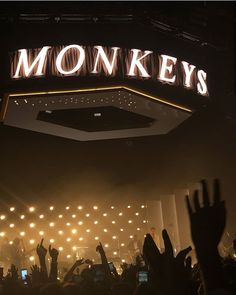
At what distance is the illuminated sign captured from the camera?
755 cm

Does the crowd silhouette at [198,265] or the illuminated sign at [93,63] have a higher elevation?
the illuminated sign at [93,63]

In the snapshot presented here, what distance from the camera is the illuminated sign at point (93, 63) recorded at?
7555 mm

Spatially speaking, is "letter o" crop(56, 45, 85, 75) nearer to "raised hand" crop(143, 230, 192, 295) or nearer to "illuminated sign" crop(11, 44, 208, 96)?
"illuminated sign" crop(11, 44, 208, 96)

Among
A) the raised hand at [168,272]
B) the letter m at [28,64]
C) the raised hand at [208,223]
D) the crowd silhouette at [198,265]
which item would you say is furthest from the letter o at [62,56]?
the raised hand at [208,223]

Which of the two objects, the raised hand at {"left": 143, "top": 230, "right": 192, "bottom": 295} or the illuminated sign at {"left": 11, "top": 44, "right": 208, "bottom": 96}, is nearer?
the raised hand at {"left": 143, "top": 230, "right": 192, "bottom": 295}

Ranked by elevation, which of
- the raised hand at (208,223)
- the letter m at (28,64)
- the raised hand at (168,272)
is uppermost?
the letter m at (28,64)

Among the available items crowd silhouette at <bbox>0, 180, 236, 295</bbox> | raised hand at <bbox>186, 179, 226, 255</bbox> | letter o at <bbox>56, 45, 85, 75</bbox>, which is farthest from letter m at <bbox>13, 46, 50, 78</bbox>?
raised hand at <bbox>186, 179, 226, 255</bbox>

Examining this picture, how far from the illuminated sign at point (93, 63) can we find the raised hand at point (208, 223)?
570 centimetres

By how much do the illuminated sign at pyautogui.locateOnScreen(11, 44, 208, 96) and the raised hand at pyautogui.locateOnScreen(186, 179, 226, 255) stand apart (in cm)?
570

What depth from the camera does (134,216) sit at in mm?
18547

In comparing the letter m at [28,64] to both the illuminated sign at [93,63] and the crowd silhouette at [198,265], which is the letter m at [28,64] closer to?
the illuminated sign at [93,63]

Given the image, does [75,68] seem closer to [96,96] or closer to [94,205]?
[96,96]

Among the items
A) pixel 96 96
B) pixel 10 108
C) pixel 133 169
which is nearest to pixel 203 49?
pixel 96 96

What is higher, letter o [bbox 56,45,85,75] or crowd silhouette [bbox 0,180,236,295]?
letter o [bbox 56,45,85,75]
